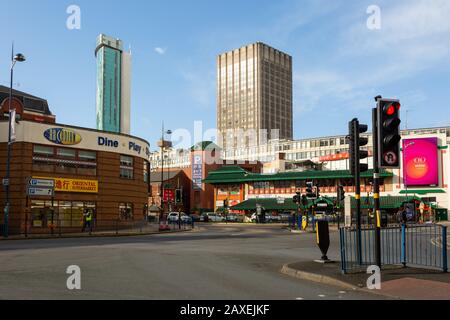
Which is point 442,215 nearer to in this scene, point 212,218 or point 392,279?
point 212,218

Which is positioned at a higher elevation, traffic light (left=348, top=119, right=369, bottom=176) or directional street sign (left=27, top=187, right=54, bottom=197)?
traffic light (left=348, top=119, right=369, bottom=176)

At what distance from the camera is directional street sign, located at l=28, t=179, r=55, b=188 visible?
33.8 metres

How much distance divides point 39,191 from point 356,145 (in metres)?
26.9

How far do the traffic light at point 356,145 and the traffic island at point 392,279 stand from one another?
2.67m

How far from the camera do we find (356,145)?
1298cm

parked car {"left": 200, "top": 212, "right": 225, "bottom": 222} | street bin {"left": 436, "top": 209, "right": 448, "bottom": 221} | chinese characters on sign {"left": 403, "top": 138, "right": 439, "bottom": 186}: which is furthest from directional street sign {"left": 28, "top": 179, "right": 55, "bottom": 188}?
street bin {"left": 436, "top": 209, "right": 448, "bottom": 221}

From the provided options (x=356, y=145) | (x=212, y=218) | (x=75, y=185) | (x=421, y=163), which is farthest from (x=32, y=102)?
(x=356, y=145)

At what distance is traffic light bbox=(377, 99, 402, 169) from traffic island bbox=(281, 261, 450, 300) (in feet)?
8.44

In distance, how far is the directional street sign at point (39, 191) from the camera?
3347cm

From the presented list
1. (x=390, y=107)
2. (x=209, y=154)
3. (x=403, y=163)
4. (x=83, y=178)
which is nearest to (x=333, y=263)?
(x=390, y=107)

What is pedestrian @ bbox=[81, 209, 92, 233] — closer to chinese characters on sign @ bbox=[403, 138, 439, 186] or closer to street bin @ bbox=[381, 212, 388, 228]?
street bin @ bbox=[381, 212, 388, 228]

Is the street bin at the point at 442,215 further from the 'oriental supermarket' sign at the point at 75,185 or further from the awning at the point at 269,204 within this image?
the 'oriental supermarket' sign at the point at 75,185
